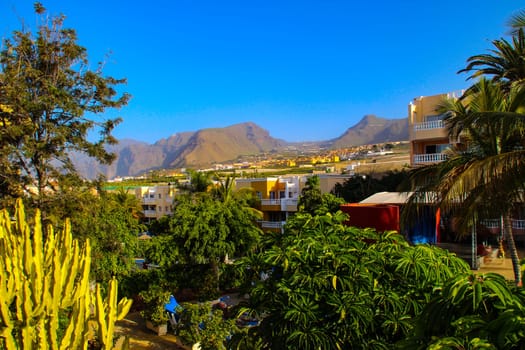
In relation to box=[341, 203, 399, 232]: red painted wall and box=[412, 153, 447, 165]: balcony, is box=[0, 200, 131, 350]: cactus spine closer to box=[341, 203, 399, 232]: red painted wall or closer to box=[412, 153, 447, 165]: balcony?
box=[341, 203, 399, 232]: red painted wall

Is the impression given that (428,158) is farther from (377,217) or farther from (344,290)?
(344,290)

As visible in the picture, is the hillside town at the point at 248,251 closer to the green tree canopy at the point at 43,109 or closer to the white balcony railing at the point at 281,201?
the green tree canopy at the point at 43,109

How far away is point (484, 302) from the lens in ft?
10.2

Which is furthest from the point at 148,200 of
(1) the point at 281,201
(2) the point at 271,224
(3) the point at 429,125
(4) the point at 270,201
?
(3) the point at 429,125

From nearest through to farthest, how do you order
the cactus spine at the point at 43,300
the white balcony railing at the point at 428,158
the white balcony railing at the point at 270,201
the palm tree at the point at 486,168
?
the cactus spine at the point at 43,300 < the palm tree at the point at 486,168 < the white balcony railing at the point at 428,158 < the white balcony railing at the point at 270,201

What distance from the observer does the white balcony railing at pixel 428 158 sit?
2445cm

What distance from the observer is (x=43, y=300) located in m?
4.73

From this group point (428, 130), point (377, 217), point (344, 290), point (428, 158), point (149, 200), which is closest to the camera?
→ point (344, 290)

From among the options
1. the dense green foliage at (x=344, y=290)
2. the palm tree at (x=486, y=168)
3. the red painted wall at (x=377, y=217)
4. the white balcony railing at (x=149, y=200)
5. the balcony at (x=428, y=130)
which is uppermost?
the balcony at (x=428, y=130)

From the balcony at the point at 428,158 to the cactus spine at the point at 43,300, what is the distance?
23.2 metres

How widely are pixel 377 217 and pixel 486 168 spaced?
8970 millimetres

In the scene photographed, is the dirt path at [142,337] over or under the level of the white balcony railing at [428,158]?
under

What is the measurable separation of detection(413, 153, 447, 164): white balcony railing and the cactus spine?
23145 millimetres

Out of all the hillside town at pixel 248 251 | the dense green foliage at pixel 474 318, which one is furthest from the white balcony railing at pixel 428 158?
the dense green foliage at pixel 474 318
